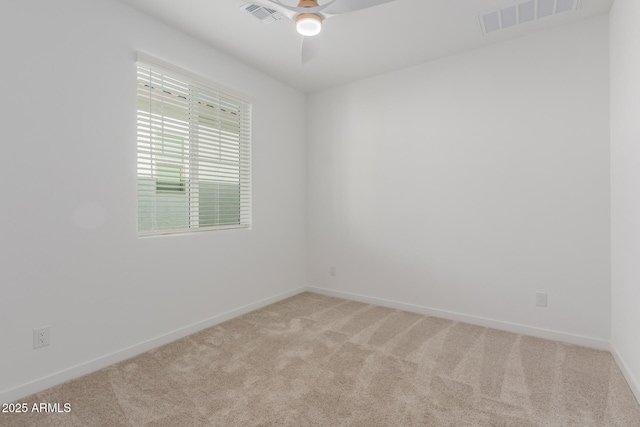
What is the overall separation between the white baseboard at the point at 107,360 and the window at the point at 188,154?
88 centimetres

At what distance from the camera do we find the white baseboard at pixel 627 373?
6.34 ft

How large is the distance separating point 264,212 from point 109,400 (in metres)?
2.23

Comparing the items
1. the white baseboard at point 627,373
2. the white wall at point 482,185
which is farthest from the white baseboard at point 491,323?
the white baseboard at point 627,373

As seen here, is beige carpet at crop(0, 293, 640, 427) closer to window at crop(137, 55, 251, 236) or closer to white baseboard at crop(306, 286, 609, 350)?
white baseboard at crop(306, 286, 609, 350)

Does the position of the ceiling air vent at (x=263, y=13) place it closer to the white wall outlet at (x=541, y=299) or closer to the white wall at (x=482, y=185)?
the white wall at (x=482, y=185)

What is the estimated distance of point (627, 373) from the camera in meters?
2.12

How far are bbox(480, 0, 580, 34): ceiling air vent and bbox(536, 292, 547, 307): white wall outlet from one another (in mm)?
2312

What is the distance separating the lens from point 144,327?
255 cm

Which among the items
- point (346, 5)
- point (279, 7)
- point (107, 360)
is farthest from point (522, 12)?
point (107, 360)

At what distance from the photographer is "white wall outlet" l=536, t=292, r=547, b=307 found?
281 centimetres

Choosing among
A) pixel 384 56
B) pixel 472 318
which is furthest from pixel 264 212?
pixel 472 318

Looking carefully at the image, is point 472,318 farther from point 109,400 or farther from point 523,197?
point 109,400

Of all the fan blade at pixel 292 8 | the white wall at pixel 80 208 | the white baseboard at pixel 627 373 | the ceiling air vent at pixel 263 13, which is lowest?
the white baseboard at pixel 627 373

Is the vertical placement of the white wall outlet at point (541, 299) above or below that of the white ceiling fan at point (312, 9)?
below
